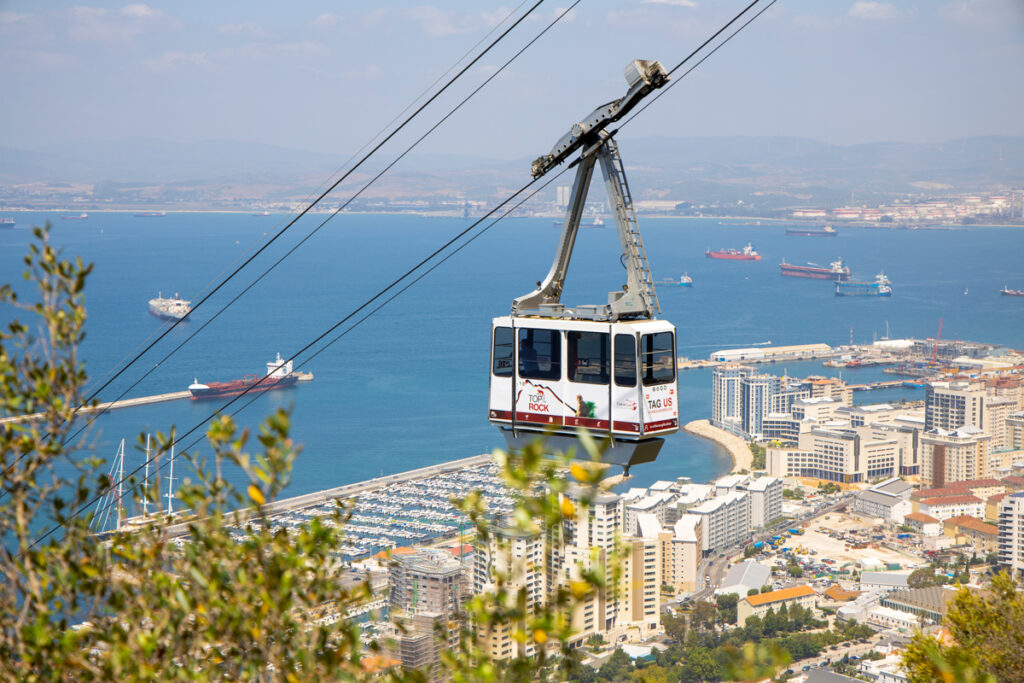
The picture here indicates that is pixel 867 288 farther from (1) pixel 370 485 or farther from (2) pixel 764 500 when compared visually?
(1) pixel 370 485

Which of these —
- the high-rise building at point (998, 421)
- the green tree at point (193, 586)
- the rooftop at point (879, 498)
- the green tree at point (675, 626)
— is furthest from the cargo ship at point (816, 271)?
the green tree at point (193, 586)

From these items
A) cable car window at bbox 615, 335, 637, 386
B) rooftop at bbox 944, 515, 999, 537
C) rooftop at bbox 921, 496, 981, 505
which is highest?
cable car window at bbox 615, 335, 637, 386

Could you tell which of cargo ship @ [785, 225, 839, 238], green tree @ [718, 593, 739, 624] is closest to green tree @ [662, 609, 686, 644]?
green tree @ [718, 593, 739, 624]

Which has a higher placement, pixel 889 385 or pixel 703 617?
pixel 889 385

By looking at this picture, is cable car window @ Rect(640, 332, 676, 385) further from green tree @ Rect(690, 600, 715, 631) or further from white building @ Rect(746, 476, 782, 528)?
white building @ Rect(746, 476, 782, 528)

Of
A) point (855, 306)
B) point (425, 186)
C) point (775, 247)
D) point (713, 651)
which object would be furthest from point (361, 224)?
point (713, 651)

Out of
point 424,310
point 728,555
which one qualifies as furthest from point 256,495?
point 424,310
